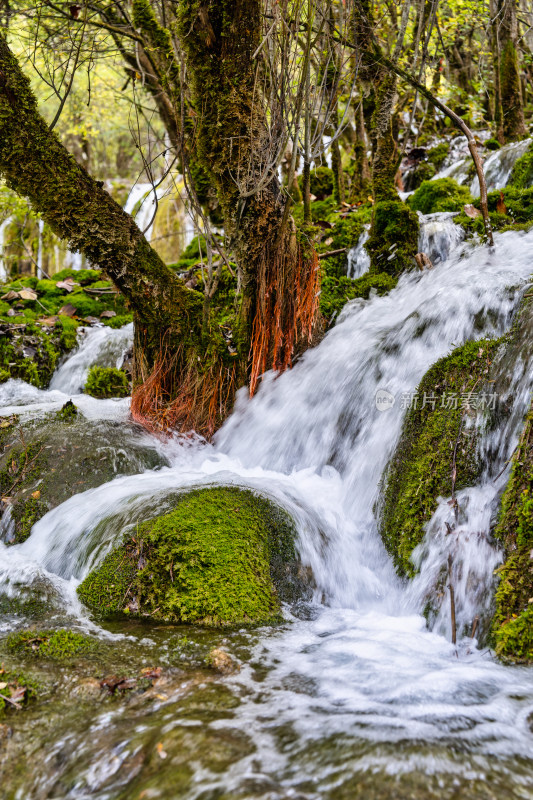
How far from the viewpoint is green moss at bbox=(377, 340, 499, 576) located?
3.05 meters

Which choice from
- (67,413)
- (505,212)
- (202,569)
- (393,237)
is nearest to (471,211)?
(505,212)

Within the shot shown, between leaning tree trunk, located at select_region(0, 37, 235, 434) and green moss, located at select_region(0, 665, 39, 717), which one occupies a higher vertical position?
leaning tree trunk, located at select_region(0, 37, 235, 434)

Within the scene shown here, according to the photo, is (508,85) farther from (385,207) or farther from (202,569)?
(202,569)

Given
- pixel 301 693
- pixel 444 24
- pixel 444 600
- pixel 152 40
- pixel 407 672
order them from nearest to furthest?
1. pixel 301 693
2. pixel 407 672
3. pixel 444 600
4. pixel 152 40
5. pixel 444 24

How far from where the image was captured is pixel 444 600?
8.72ft

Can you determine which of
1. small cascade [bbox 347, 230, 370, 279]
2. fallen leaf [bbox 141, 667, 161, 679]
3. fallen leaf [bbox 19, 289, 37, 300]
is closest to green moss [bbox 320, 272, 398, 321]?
small cascade [bbox 347, 230, 370, 279]

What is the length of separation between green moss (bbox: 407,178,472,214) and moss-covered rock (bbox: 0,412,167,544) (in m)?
4.44

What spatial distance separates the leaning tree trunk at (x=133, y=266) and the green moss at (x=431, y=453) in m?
1.94

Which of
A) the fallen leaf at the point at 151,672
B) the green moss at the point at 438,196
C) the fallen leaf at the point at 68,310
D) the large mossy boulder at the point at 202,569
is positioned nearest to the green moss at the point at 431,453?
the large mossy boulder at the point at 202,569

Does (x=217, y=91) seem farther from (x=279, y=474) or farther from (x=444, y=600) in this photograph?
(x=444, y=600)

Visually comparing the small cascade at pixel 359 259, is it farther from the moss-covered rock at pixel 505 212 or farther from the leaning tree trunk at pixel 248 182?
the leaning tree trunk at pixel 248 182

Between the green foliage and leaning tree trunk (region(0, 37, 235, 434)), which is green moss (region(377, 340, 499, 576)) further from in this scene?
the green foliage

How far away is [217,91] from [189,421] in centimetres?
253

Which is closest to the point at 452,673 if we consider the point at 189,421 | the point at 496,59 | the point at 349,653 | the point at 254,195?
the point at 349,653
